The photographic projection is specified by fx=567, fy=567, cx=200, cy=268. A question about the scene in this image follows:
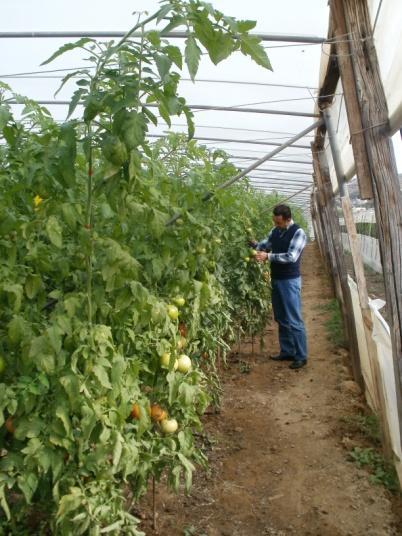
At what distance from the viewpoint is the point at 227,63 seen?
532 centimetres

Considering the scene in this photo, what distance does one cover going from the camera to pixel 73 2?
4.04 meters

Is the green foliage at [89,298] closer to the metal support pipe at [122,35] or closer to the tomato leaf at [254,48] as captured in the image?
the tomato leaf at [254,48]

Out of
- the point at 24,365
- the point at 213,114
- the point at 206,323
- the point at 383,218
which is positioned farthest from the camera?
the point at 213,114

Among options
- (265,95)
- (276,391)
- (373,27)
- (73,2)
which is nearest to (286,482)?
(276,391)

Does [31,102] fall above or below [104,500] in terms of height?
above

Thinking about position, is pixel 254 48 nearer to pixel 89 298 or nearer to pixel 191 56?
pixel 191 56

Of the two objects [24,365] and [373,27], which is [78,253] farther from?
[373,27]

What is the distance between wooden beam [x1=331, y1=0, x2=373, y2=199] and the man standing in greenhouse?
2.59 m

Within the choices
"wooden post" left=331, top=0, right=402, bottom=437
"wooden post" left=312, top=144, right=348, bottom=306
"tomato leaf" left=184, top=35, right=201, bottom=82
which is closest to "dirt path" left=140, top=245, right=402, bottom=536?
"wooden post" left=331, top=0, right=402, bottom=437

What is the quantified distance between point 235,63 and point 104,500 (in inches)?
175

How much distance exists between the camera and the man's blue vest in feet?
17.8

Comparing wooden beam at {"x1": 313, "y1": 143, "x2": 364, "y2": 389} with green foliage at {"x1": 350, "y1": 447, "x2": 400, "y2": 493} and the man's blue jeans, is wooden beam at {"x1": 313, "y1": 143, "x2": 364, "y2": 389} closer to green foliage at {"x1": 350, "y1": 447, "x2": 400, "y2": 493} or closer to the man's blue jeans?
the man's blue jeans

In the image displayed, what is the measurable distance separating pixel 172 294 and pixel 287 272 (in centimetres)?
306

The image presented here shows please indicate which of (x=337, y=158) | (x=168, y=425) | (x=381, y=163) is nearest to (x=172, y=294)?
(x=168, y=425)
